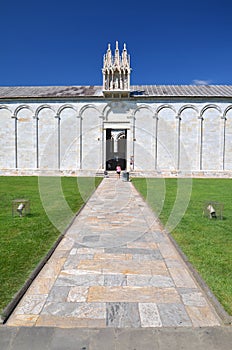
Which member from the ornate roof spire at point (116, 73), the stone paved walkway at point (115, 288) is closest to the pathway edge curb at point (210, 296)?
the stone paved walkway at point (115, 288)

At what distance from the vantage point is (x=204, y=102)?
30109mm

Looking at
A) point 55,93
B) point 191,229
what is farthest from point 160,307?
point 55,93

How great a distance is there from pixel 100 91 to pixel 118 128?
18.4ft

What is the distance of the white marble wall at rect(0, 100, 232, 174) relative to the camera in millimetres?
30453

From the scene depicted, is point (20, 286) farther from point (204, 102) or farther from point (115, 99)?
point (204, 102)

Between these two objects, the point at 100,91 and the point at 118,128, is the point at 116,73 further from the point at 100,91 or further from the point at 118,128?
the point at 118,128

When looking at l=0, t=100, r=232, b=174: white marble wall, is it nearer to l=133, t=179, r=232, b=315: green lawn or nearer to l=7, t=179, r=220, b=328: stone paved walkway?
l=133, t=179, r=232, b=315: green lawn

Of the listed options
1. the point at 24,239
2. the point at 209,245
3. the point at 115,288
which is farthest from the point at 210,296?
the point at 24,239

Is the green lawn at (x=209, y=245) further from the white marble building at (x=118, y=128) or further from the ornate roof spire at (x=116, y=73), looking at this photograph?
the ornate roof spire at (x=116, y=73)

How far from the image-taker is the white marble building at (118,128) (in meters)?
30.3

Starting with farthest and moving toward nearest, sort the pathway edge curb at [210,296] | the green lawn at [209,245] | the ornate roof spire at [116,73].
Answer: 1. the ornate roof spire at [116,73]
2. the green lawn at [209,245]
3. the pathway edge curb at [210,296]

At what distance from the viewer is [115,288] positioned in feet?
13.9

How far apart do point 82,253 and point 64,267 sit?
0.82 metres

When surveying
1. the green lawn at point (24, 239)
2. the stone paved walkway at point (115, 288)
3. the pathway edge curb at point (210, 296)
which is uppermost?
the green lawn at point (24, 239)
